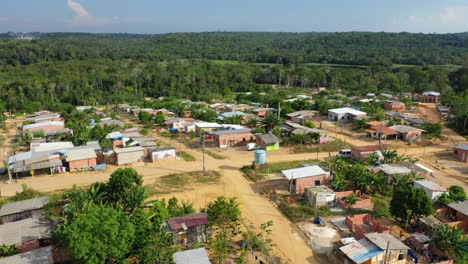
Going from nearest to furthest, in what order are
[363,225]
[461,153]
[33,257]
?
[33,257]
[363,225]
[461,153]

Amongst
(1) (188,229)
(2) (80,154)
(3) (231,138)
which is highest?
(2) (80,154)

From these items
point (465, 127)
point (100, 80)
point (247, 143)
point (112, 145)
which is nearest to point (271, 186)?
point (247, 143)

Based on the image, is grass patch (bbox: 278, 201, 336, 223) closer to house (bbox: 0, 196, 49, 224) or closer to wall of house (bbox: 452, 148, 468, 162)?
house (bbox: 0, 196, 49, 224)

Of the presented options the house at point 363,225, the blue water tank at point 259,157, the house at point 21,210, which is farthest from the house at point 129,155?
the house at point 363,225

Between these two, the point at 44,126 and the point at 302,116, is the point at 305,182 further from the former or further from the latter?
the point at 44,126

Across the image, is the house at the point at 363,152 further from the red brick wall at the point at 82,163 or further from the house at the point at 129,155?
the red brick wall at the point at 82,163

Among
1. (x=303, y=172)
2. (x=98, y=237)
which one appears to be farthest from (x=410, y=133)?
(x=98, y=237)
